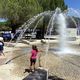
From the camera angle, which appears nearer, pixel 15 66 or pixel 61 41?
pixel 15 66

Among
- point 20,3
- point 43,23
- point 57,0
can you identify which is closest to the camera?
point 20,3

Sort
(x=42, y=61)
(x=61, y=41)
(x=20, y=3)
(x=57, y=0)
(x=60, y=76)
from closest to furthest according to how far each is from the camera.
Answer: (x=60, y=76) < (x=42, y=61) < (x=61, y=41) < (x=20, y=3) < (x=57, y=0)

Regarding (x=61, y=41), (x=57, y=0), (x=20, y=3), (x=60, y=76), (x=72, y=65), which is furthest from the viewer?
(x=57, y=0)

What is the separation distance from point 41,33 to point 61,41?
22.8 m

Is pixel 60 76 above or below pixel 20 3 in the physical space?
below

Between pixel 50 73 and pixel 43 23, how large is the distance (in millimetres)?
34185

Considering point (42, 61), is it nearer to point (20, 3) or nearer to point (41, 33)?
point (20, 3)

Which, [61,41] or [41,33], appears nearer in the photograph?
[61,41]

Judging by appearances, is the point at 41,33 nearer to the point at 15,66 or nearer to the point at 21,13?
the point at 21,13

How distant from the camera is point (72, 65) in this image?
16.2 meters

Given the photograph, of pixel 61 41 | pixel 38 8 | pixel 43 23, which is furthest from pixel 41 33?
pixel 61 41

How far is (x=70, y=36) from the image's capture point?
132ft

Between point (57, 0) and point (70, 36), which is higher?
point (57, 0)

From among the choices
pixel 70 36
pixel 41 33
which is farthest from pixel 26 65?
pixel 41 33
